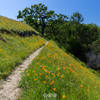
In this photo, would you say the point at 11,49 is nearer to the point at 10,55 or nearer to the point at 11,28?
the point at 10,55

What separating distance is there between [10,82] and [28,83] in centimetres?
98

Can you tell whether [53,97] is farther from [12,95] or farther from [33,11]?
[33,11]

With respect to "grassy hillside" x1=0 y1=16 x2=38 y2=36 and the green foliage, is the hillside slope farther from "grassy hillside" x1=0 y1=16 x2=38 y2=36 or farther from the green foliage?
the green foliage

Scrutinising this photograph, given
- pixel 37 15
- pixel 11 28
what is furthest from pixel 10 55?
pixel 37 15

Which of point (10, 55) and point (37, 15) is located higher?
point (37, 15)

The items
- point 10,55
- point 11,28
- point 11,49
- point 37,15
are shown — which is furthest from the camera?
point 37,15

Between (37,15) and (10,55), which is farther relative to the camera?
(37,15)

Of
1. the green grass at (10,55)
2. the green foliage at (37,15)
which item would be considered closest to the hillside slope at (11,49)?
the green grass at (10,55)

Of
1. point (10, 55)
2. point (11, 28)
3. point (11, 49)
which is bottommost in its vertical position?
point (10, 55)

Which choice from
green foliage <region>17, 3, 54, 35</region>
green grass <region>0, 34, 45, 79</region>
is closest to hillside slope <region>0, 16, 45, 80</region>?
green grass <region>0, 34, 45, 79</region>

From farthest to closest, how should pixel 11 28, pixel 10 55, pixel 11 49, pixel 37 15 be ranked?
pixel 37 15 < pixel 11 28 < pixel 11 49 < pixel 10 55

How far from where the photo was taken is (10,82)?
194 inches

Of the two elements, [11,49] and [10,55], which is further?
[11,49]

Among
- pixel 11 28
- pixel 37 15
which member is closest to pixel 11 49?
pixel 11 28
